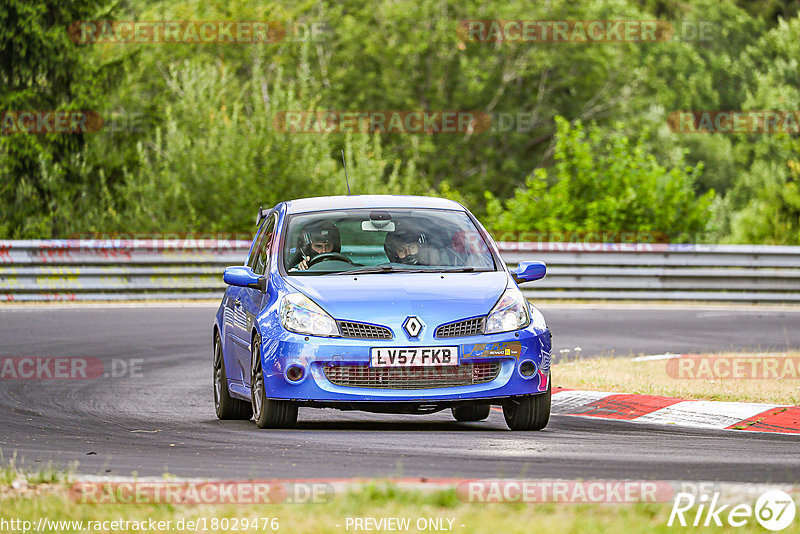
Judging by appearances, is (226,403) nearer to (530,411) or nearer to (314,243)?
(314,243)

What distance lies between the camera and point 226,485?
6383mm

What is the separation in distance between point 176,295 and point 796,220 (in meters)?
16.9

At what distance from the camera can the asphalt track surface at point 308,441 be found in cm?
723

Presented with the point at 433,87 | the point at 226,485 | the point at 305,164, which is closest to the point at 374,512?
the point at 226,485

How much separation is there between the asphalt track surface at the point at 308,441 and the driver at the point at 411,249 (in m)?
1.15

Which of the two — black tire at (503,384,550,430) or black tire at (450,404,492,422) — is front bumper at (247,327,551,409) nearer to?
black tire at (503,384,550,430)

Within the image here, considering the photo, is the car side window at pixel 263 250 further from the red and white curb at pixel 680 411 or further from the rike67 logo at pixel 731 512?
the rike67 logo at pixel 731 512

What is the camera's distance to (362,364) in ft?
29.1

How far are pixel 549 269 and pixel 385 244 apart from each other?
45.0 ft

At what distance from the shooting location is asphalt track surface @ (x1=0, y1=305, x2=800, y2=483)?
7.23 m

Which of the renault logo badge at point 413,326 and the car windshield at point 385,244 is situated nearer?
the renault logo badge at point 413,326

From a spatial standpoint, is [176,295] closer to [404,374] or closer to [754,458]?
[404,374]

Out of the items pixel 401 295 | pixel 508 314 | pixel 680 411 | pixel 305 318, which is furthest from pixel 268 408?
pixel 680 411

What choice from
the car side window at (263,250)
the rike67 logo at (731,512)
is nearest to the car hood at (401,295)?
the car side window at (263,250)
